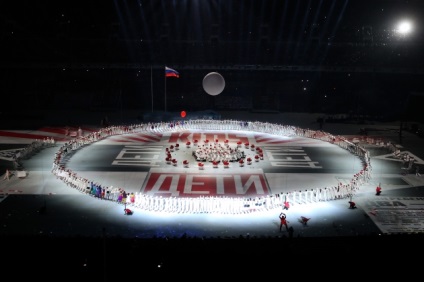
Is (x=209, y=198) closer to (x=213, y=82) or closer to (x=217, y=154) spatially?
(x=217, y=154)

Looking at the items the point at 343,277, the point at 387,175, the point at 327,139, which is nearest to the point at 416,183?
the point at 387,175

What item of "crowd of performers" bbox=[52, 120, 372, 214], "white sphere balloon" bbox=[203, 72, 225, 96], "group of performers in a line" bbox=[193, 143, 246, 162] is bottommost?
"crowd of performers" bbox=[52, 120, 372, 214]

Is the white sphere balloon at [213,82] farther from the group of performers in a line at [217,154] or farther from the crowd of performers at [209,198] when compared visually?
the crowd of performers at [209,198]

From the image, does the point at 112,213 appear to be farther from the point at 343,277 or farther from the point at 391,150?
the point at 391,150

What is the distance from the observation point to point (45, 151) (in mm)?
39406

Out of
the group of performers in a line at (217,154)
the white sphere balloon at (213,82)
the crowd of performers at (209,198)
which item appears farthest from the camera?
the white sphere balloon at (213,82)

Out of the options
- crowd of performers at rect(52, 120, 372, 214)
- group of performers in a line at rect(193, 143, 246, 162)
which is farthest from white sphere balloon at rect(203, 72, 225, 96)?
crowd of performers at rect(52, 120, 372, 214)

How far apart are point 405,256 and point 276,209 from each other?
891 centimetres

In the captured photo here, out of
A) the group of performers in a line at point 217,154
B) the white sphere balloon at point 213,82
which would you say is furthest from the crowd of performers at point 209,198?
the white sphere balloon at point 213,82

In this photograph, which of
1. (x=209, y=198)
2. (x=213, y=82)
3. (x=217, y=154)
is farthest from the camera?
(x=213, y=82)

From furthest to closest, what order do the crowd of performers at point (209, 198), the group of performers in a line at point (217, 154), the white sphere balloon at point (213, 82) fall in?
the white sphere balloon at point (213, 82), the group of performers in a line at point (217, 154), the crowd of performers at point (209, 198)

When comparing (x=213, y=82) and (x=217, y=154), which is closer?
(x=217, y=154)

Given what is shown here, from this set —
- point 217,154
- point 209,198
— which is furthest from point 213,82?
point 209,198

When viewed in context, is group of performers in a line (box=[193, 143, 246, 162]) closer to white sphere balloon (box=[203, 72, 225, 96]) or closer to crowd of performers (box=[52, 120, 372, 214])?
crowd of performers (box=[52, 120, 372, 214])
